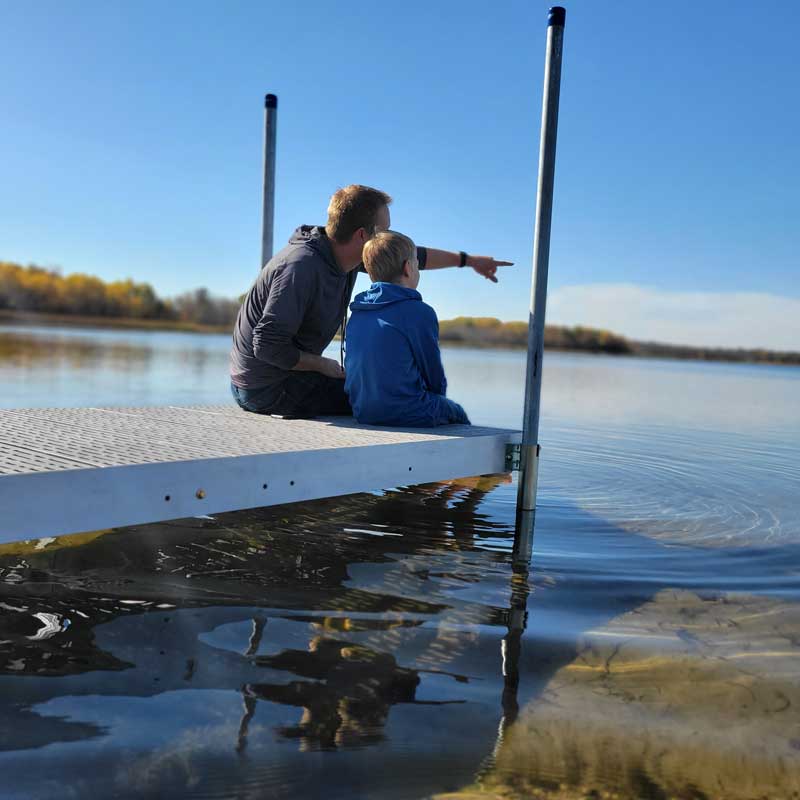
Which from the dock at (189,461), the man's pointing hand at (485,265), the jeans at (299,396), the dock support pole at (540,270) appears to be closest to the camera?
the dock at (189,461)

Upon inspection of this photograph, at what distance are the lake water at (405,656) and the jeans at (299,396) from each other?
56cm

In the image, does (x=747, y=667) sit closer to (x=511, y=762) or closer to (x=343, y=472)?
(x=511, y=762)

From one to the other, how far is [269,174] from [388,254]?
6.41ft

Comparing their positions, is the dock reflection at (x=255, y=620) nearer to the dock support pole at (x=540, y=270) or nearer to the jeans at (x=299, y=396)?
the dock support pole at (x=540, y=270)

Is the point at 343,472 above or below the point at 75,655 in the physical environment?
above

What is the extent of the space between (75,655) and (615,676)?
62.3 inches

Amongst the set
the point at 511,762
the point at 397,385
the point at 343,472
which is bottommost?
the point at 511,762

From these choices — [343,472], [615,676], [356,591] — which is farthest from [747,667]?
[343,472]

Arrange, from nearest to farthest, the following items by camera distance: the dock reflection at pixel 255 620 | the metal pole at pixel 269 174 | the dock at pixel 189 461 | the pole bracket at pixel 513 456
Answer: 1. the dock reflection at pixel 255 620
2. the dock at pixel 189 461
3. the pole bracket at pixel 513 456
4. the metal pole at pixel 269 174

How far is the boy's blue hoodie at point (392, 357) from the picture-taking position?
395 centimetres

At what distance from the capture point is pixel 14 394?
10.3 m

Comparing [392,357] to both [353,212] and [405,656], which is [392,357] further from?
[405,656]

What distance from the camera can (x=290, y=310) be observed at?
3969 mm

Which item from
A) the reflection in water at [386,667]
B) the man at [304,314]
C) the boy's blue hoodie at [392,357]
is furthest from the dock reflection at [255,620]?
the man at [304,314]
